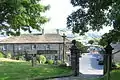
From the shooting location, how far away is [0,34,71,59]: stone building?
244 ft

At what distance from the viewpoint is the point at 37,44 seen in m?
75.2

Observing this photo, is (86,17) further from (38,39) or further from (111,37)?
(38,39)

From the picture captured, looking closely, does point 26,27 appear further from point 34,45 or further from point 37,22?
point 34,45

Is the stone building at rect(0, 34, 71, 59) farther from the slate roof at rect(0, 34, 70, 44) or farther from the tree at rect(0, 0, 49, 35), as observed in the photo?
the tree at rect(0, 0, 49, 35)

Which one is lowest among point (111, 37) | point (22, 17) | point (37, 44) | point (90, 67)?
point (90, 67)

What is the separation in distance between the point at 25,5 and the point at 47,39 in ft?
137

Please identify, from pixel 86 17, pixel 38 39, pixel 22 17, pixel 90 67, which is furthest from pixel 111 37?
pixel 38 39

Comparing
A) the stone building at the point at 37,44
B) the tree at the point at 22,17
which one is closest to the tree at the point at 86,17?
the tree at the point at 22,17

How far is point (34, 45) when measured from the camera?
7544 centimetres

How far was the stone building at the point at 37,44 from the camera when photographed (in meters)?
74.4

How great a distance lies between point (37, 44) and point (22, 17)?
135ft

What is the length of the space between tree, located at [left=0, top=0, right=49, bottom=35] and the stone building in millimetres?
37235

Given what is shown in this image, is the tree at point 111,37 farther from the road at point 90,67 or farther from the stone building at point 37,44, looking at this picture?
the stone building at point 37,44

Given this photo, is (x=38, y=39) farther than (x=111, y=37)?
Yes
